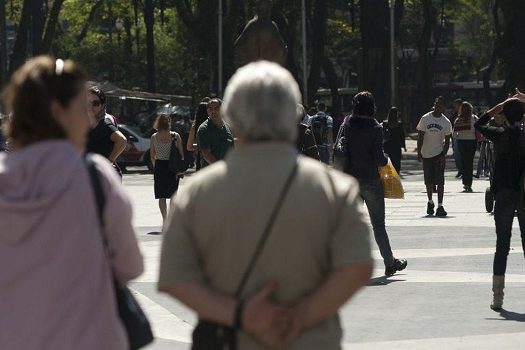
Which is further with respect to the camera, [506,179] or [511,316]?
[506,179]

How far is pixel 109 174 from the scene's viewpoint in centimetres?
465

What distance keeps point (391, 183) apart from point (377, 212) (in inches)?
145

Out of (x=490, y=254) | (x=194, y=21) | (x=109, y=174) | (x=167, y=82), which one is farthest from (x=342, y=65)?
(x=109, y=174)

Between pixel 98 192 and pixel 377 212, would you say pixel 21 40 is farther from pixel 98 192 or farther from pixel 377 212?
pixel 98 192

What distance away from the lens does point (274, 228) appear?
14.1ft

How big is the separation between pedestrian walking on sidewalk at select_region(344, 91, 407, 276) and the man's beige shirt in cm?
946

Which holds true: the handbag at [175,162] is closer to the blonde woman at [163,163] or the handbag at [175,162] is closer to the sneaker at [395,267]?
the blonde woman at [163,163]

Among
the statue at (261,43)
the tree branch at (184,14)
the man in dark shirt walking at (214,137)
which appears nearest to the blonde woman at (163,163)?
the statue at (261,43)

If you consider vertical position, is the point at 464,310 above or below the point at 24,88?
below

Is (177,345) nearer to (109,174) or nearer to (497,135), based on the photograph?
(497,135)

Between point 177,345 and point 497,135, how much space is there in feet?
9.83

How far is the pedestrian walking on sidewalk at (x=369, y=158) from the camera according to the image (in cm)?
1384

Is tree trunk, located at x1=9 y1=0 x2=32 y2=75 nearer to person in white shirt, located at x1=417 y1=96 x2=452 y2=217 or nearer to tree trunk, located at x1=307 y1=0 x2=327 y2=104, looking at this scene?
tree trunk, located at x1=307 y1=0 x2=327 y2=104

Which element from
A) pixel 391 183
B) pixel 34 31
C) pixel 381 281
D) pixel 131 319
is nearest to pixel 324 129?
pixel 391 183
